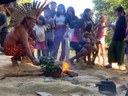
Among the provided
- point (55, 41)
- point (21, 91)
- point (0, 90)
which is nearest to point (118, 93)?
point (21, 91)

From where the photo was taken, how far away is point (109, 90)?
5.58 meters

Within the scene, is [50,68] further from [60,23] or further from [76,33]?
[60,23]

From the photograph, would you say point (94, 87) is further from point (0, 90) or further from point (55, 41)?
point (55, 41)

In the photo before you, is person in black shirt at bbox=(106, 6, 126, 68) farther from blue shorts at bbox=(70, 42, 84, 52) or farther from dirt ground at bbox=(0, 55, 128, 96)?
dirt ground at bbox=(0, 55, 128, 96)

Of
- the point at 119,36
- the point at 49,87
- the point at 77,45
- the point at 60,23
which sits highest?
the point at 60,23

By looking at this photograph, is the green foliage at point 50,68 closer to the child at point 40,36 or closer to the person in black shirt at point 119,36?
the child at point 40,36

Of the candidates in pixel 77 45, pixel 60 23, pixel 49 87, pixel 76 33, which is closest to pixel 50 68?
pixel 49 87

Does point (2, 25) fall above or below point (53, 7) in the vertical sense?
below

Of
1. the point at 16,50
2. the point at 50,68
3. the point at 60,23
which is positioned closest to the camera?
the point at 50,68

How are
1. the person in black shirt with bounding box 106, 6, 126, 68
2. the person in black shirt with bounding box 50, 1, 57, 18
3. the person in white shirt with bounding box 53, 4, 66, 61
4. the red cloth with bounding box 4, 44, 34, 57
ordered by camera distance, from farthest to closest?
the person in black shirt with bounding box 50, 1, 57, 18 → the person in white shirt with bounding box 53, 4, 66, 61 → the person in black shirt with bounding box 106, 6, 126, 68 → the red cloth with bounding box 4, 44, 34, 57

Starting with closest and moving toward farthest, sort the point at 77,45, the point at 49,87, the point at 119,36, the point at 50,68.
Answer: the point at 49,87 < the point at 50,68 < the point at 119,36 < the point at 77,45

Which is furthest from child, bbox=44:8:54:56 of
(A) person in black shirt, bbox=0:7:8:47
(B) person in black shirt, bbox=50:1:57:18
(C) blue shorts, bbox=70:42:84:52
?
(A) person in black shirt, bbox=0:7:8:47

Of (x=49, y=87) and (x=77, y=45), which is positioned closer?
(x=49, y=87)

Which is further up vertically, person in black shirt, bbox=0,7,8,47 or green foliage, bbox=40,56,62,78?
person in black shirt, bbox=0,7,8,47
